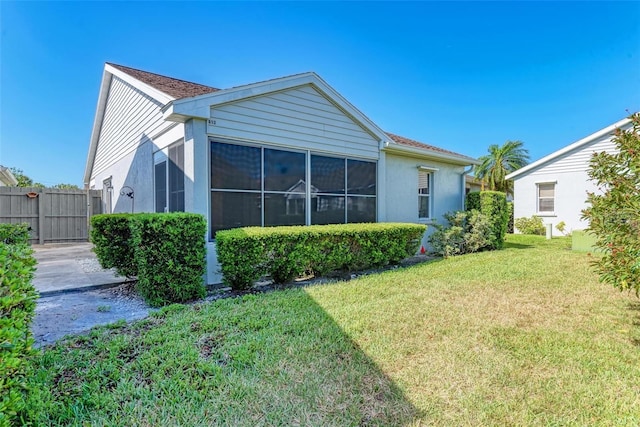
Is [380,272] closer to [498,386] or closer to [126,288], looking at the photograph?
[498,386]

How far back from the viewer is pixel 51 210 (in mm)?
12695

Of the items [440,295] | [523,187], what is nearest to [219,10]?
[440,295]

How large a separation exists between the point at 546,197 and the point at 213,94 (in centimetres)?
1722

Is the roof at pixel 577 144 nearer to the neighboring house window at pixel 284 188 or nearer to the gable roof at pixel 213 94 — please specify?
the gable roof at pixel 213 94

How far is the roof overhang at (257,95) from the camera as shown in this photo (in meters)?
5.70

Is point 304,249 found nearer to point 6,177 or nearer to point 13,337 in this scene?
point 13,337

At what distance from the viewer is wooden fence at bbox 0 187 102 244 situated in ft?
39.3

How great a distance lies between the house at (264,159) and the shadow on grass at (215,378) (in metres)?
2.92

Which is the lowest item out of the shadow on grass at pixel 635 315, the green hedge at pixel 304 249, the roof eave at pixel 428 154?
the shadow on grass at pixel 635 315

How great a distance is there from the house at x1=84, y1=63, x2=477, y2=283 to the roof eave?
0.15 feet

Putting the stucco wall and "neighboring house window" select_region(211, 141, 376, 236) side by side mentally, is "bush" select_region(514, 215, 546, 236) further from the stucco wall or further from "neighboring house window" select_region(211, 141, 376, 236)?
"neighboring house window" select_region(211, 141, 376, 236)

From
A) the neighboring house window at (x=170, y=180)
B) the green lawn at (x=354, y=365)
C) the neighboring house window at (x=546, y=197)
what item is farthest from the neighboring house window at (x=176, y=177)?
the neighboring house window at (x=546, y=197)

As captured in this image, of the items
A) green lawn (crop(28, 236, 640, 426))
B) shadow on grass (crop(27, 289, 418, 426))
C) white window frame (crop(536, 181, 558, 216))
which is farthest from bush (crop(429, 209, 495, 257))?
white window frame (crop(536, 181, 558, 216))

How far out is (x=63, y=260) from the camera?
8758 millimetres
